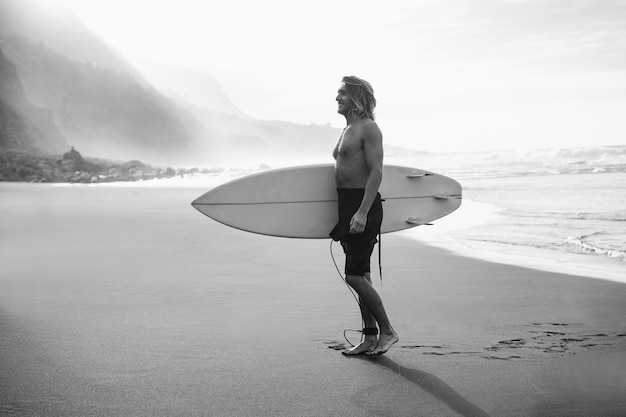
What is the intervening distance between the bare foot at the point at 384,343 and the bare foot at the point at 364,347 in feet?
0.16

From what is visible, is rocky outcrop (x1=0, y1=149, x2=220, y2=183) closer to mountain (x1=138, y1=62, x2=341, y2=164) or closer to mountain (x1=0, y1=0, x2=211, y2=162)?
mountain (x1=0, y1=0, x2=211, y2=162)

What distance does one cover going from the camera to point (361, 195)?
159 inches

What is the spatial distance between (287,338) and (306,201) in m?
0.98

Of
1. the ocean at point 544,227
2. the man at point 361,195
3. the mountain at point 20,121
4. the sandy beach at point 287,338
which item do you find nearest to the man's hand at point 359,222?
the man at point 361,195

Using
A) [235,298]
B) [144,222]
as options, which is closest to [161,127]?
[144,222]

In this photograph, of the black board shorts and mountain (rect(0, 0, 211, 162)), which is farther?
mountain (rect(0, 0, 211, 162))

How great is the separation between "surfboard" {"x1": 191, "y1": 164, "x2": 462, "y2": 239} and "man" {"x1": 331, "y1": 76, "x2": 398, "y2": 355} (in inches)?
27.1

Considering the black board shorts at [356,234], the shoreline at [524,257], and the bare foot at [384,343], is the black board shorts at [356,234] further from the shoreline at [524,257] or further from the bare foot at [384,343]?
the shoreline at [524,257]

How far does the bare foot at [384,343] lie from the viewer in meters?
3.92

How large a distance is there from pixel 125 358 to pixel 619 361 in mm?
2605

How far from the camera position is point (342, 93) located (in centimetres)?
404

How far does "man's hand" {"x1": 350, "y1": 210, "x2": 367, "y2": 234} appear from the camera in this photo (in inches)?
154

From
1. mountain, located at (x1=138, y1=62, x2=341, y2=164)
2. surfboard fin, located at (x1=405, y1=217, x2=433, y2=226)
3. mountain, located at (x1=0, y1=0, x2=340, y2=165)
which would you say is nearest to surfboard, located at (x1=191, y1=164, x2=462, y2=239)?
surfboard fin, located at (x1=405, y1=217, x2=433, y2=226)

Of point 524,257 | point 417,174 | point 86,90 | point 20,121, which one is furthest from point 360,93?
point 86,90
